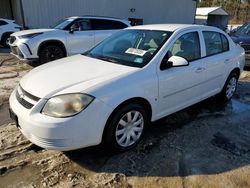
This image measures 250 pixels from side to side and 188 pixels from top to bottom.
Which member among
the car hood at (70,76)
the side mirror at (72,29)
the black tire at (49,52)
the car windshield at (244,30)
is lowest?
the black tire at (49,52)

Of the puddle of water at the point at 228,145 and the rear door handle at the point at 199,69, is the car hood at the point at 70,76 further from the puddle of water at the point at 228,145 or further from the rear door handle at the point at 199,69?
the puddle of water at the point at 228,145

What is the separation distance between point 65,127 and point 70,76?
2.53 feet

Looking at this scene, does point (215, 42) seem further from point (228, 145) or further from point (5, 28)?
point (5, 28)

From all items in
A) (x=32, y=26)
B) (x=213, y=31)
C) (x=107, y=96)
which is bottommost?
(x=32, y=26)

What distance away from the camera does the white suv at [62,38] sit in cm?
805

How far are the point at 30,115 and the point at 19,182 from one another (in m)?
0.73

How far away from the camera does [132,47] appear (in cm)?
420

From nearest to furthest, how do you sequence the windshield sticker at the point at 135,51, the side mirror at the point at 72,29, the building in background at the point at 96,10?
the windshield sticker at the point at 135,51, the side mirror at the point at 72,29, the building in background at the point at 96,10

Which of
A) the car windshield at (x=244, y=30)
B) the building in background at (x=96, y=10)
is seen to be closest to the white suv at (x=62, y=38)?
the car windshield at (x=244, y=30)

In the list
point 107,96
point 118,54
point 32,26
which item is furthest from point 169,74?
point 32,26

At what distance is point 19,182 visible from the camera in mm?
3078

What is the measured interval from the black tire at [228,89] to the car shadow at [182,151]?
72 centimetres

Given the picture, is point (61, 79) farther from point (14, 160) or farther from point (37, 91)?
point (14, 160)

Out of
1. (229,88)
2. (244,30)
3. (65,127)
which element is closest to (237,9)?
(244,30)
